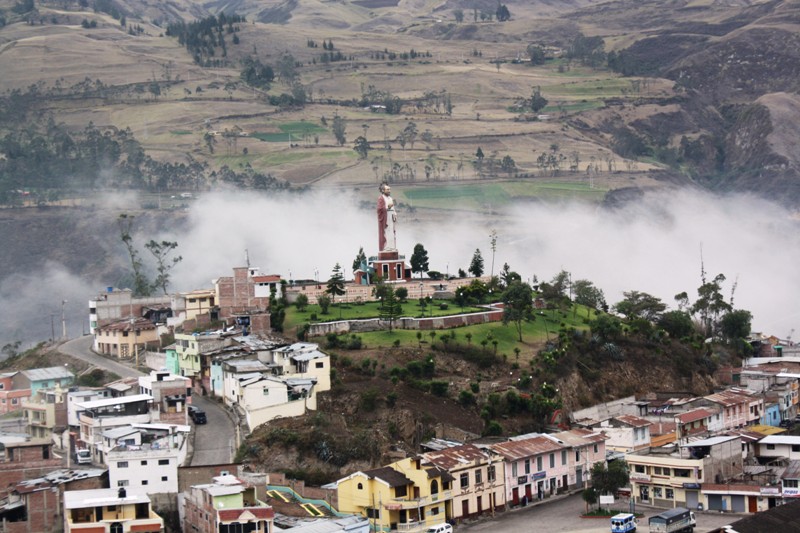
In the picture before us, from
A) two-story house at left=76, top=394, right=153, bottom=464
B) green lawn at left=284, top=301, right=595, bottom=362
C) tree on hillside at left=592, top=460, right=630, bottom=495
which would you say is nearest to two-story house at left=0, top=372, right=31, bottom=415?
two-story house at left=76, top=394, right=153, bottom=464

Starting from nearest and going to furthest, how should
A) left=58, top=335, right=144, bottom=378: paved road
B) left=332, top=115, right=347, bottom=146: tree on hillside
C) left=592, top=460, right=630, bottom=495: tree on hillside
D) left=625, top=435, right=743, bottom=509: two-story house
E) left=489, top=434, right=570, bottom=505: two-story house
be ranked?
left=592, top=460, right=630, bottom=495: tree on hillside, left=625, top=435, right=743, bottom=509: two-story house, left=489, top=434, right=570, bottom=505: two-story house, left=58, top=335, right=144, bottom=378: paved road, left=332, top=115, right=347, bottom=146: tree on hillside

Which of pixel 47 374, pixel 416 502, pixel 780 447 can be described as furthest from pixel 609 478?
pixel 47 374

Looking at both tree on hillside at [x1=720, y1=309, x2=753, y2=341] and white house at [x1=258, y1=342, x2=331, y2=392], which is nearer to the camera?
white house at [x1=258, y1=342, x2=331, y2=392]

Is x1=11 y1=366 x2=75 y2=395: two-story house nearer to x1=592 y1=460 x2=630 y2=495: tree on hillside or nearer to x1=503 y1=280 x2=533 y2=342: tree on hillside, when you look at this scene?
x1=503 y1=280 x2=533 y2=342: tree on hillside

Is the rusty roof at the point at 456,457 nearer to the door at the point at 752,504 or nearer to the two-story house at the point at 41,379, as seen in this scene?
the door at the point at 752,504

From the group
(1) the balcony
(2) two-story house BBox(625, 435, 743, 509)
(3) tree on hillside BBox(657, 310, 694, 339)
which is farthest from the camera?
(3) tree on hillside BBox(657, 310, 694, 339)

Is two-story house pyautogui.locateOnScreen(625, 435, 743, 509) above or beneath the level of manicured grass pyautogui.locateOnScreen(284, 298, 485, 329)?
beneath

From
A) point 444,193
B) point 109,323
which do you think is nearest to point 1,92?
point 444,193
